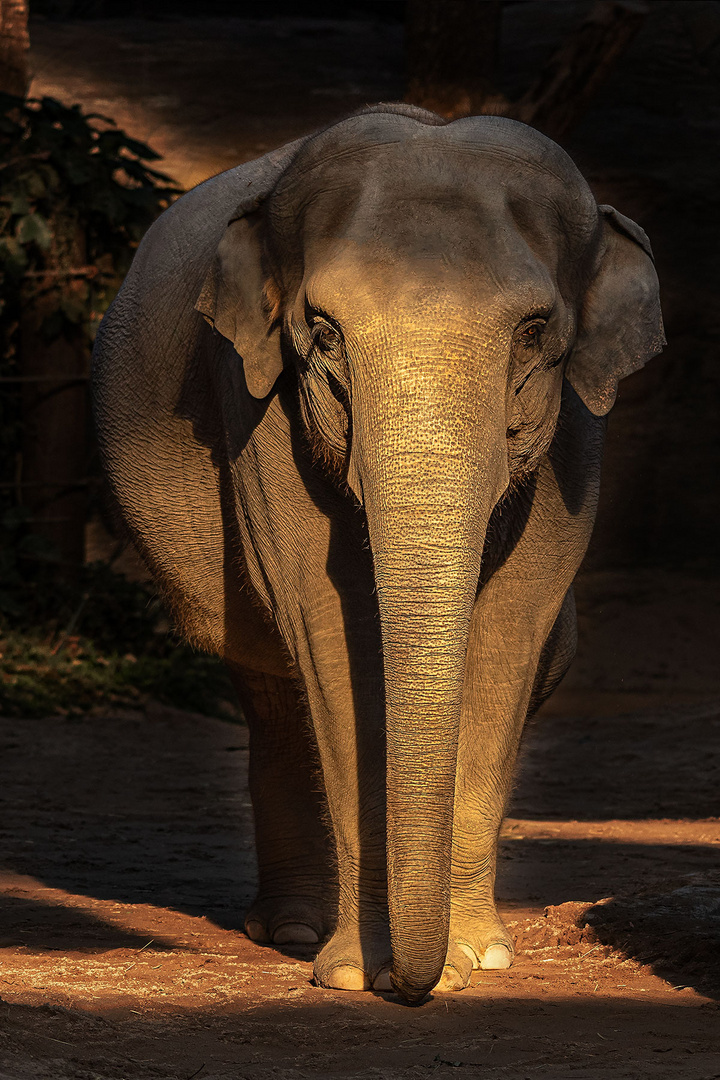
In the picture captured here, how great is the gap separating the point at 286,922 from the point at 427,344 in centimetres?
239

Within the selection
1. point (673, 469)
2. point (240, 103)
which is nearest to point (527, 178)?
point (673, 469)

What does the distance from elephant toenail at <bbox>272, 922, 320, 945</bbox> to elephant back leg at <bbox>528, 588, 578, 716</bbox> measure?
1017mm

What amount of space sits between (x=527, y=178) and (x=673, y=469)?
420 inches

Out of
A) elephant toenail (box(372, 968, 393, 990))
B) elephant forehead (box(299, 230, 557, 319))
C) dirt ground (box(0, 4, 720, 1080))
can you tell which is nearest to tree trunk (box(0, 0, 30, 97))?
dirt ground (box(0, 4, 720, 1080))

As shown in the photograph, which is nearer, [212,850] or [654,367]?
[212,850]

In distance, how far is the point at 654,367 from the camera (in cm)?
1455

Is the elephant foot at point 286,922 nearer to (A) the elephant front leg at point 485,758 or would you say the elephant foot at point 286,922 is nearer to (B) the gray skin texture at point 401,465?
(B) the gray skin texture at point 401,465

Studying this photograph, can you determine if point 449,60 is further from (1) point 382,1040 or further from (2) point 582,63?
(1) point 382,1040

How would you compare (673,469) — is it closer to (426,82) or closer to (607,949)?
(426,82)

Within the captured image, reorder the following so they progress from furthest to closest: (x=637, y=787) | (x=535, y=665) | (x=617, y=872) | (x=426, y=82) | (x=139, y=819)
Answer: (x=426, y=82) < (x=637, y=787) < (x=139, y=819) < (x=617, y=872) < (x=535, y=665)

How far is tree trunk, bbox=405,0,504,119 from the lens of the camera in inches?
507

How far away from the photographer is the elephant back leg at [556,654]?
4992mm

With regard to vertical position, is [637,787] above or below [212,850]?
below

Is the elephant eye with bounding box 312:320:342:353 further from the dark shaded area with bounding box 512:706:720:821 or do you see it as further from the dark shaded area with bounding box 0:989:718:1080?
the dark shaded area with bounding box 512:706:720:821
